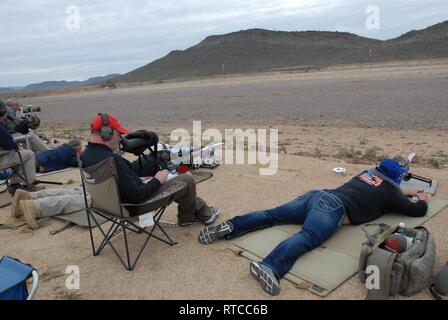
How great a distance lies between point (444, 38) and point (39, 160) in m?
74.0

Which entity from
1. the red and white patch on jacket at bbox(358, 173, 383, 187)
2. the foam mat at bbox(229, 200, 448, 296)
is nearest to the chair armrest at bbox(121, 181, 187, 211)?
the foam mat at bbox(229, 200, 448, 296)

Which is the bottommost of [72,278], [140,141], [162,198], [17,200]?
[72,278]

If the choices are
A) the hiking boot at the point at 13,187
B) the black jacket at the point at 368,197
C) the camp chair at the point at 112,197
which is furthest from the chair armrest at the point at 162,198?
the hiking boot at the point at 13,187

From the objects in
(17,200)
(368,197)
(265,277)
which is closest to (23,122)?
(17,200)

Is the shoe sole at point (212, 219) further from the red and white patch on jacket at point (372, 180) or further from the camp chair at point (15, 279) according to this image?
the camp chair at point (15, 279)

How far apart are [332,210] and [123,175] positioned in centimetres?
187

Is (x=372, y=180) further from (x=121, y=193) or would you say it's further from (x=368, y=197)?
(x=121, y=193)

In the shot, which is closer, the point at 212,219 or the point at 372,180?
the point at 372,180

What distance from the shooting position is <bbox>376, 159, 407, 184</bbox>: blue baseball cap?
163 inches

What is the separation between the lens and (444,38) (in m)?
68.3

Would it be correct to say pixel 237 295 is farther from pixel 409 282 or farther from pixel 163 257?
pixel 409 282

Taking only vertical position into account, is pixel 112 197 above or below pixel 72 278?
above

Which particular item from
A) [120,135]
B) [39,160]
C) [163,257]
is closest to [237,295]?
[163,257]

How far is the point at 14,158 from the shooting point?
6.08m
